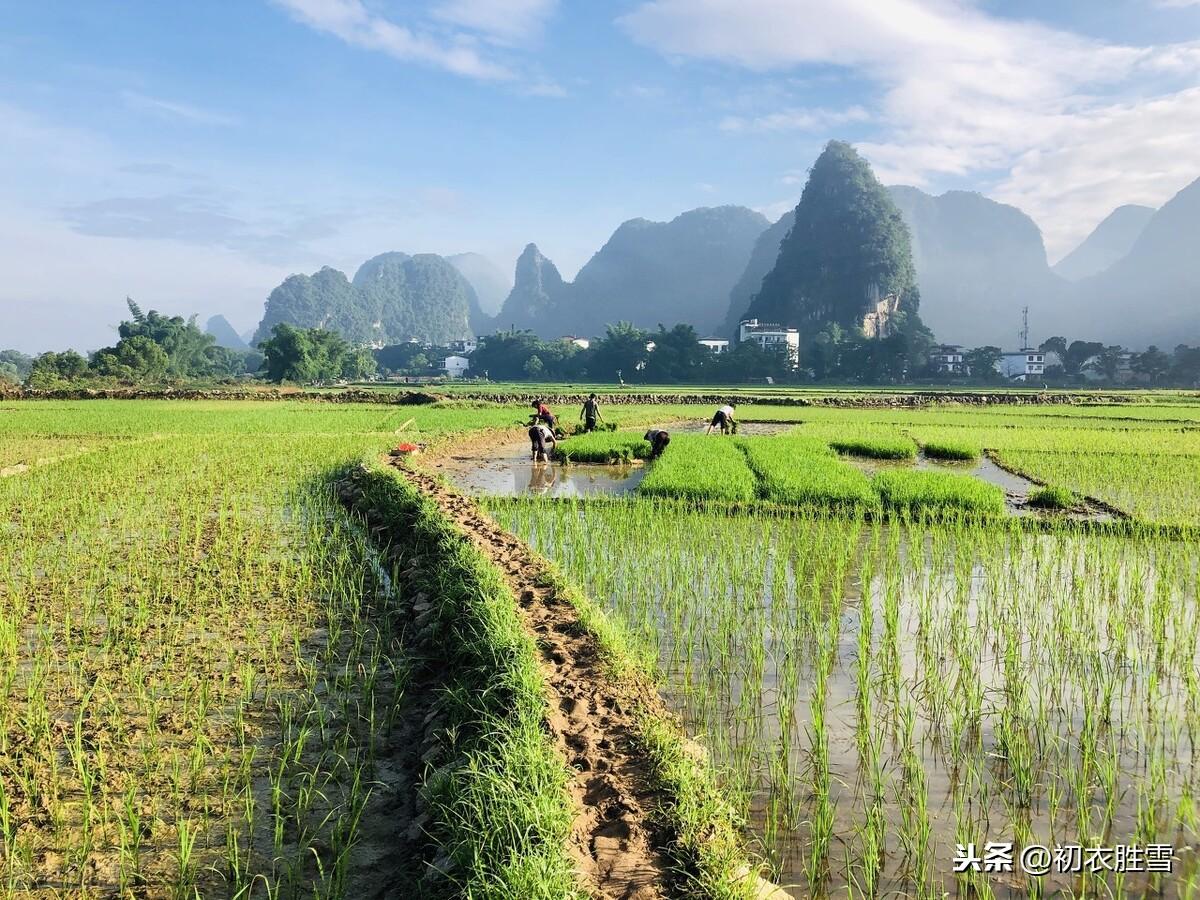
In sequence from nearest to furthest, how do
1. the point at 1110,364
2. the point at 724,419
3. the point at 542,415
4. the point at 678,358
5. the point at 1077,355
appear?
the point at 542,415, the point at 724,419, the point at 1110,364, the point at 1077,355, the point at 678,358

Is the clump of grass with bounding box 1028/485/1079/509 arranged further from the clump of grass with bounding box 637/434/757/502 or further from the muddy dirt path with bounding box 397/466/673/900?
the muddy dirt path with bounding box 397/466/673/900

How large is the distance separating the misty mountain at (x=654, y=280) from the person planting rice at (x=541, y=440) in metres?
109

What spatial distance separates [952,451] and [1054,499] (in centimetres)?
492

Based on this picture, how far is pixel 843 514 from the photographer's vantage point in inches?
306

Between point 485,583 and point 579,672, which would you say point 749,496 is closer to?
point 485,583

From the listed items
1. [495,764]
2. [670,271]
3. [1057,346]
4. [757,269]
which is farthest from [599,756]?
[670,271]

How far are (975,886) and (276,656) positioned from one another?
11.3 ft

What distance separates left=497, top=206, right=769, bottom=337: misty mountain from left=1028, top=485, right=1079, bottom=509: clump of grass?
367 ft

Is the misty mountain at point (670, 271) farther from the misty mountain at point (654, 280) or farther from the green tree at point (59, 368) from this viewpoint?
the green tree at point (59, 368)

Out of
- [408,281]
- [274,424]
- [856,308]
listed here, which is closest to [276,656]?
[274,424]

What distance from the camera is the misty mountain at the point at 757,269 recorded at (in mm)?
102000

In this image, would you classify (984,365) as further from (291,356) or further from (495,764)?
(495,764)

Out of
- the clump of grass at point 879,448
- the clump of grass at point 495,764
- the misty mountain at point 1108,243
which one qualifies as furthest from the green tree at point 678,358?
the misty mountain at point 1108,243

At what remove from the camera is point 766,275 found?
88.0 m
